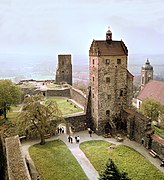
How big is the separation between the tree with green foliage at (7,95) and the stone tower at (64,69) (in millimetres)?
19011

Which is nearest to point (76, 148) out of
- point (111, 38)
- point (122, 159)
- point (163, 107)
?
point (122, 159)

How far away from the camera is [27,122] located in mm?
24000

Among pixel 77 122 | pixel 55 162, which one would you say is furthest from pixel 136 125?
pixel 55 162

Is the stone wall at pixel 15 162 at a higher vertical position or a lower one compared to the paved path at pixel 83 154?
higher

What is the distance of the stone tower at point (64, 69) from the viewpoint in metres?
48.7

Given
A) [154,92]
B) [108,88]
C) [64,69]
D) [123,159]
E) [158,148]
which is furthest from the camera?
[64,69]

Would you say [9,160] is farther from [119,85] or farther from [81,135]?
[119,85]

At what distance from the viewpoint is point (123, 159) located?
21812mm

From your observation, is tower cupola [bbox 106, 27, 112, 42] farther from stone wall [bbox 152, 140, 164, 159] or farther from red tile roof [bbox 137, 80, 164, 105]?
red tile roof [bbox 137, 80, 164, 105]

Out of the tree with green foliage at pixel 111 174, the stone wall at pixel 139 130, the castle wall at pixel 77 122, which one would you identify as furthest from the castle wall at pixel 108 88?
the tree with green foliage at pixel 111 174

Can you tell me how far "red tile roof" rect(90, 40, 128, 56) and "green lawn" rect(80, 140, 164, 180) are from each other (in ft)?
33.3

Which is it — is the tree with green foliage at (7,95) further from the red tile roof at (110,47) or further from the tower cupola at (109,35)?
the tower cupola at (109,35)

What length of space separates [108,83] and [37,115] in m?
9.12

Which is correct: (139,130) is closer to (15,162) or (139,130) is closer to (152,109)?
(152,109)
